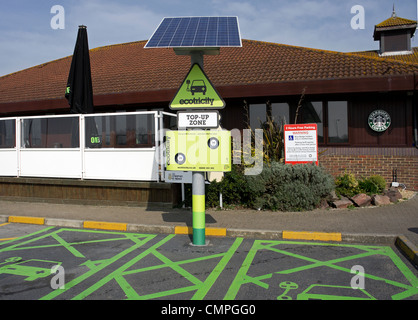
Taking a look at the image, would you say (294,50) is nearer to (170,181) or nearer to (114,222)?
(170,181)

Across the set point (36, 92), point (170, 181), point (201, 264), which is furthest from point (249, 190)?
point (36, 92)

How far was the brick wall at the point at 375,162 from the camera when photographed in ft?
34.7

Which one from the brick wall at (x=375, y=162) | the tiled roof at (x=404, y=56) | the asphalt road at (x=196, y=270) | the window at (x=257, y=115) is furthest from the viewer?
the tiled roof at (x=404, y=56)

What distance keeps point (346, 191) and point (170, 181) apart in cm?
471

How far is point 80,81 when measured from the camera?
1013 cm

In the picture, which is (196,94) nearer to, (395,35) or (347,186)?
(347,186)

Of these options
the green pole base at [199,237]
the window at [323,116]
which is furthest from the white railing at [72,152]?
the window at [323,116]

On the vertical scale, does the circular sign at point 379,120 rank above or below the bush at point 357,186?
above

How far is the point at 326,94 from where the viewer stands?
11.2 m

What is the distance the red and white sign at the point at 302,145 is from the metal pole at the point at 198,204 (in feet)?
12.6

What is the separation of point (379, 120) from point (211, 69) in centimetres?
617

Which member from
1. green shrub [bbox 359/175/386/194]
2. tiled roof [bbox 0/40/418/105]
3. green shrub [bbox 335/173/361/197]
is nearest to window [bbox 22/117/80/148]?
tiled roof [bbox 0/40/418/105]

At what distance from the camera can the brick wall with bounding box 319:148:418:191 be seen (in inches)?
417

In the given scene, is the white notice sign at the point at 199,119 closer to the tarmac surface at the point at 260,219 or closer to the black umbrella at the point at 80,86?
the tarmac surface at the point at 260,219
